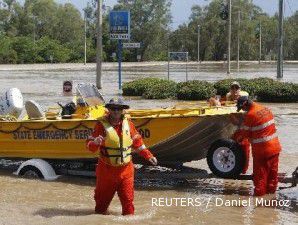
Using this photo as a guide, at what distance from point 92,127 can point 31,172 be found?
140cm

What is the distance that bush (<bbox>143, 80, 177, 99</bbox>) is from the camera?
27473 millimetres

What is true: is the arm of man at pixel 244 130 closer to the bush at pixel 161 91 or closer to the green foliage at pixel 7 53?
the bush at pixel 161 91

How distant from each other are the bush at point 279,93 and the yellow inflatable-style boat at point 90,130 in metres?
15.1

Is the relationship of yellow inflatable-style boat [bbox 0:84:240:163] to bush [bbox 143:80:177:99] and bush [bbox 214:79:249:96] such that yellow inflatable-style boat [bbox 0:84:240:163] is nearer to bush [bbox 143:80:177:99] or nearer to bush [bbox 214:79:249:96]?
bush [bbox 143:80:177:99]

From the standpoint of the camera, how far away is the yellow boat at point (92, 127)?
10242 millimetres

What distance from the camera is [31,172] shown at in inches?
440

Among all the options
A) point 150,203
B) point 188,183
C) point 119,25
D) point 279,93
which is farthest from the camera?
point 119,25

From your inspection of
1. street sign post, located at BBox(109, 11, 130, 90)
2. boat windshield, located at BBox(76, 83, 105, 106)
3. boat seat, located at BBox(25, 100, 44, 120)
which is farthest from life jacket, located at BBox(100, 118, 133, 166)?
street sign post, located at BBox(109, 11, 130, 90)

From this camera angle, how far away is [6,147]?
11.6 m

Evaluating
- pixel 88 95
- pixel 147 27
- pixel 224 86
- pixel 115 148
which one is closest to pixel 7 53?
pixel 147 27

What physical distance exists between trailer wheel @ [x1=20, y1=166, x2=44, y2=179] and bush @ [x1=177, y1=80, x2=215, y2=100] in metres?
15.7

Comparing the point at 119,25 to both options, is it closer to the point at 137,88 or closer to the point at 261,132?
the point at 137,88

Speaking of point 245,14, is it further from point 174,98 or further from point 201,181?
point 201,181

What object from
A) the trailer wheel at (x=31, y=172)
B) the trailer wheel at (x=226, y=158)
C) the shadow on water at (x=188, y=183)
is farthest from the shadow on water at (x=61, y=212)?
the trailer wheel at (x=226, y=158)
